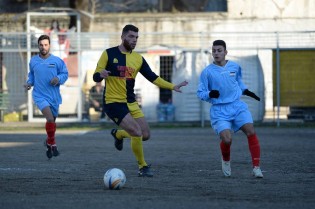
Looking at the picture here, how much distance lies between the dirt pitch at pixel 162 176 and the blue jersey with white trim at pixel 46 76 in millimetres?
1143

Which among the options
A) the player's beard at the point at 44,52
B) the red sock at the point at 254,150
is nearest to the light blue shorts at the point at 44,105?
the player's beard at the point at 44,52

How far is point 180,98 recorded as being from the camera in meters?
27.0

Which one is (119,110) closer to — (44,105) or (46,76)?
(44,105)

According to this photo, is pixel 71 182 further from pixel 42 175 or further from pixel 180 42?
pixel 180 42

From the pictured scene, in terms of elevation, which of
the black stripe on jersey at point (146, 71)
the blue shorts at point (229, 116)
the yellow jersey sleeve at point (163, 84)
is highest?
the black stripe on jersey at point (146, 71)

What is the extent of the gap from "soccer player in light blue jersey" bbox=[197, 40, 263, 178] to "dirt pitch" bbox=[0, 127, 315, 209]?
495 millimetres

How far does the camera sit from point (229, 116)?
467 inches

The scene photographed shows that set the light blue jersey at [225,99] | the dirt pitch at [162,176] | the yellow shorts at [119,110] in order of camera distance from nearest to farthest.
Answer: the dirt pitch at [162,176]
the light blue jersey at [225,99]
the yellow shorts at [119,110]

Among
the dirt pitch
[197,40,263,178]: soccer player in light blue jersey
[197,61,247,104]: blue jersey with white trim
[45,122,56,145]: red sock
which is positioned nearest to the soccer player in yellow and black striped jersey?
[197,61,247,104]: blue jersey with white trim

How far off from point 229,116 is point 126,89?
1533 mm

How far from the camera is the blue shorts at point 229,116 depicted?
11.8 m

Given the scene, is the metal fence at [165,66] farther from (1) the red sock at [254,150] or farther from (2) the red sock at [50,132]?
(1) the red sock at [254,150]

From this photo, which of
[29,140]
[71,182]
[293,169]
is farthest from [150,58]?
[71,182]

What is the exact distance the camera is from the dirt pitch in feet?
30.5
